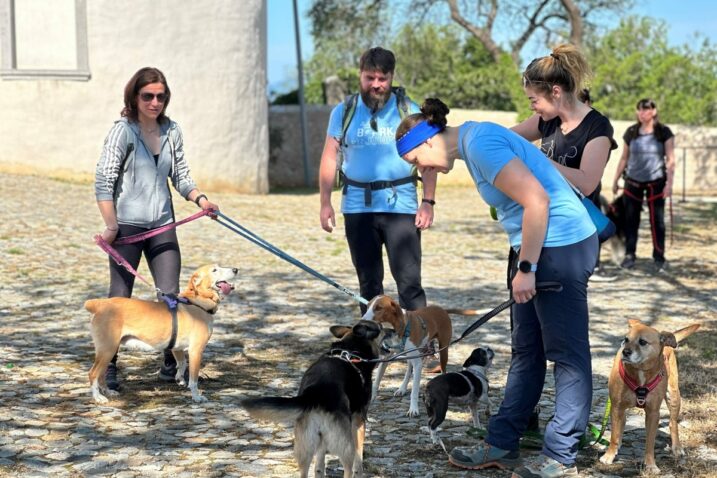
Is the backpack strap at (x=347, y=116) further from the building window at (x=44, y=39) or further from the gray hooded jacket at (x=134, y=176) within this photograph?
the building window at (x=44, y=39)

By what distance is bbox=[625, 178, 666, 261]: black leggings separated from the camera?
11492 mm

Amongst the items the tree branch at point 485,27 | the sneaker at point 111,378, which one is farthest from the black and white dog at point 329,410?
the tree branch at point 485,27

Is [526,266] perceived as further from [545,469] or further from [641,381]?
[641,381]

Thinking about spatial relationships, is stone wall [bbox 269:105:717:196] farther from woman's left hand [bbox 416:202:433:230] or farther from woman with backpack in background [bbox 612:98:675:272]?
woman's left hand [bbox 416:202:433:230]

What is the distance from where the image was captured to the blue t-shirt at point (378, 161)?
5.87m

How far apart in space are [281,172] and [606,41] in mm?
15687

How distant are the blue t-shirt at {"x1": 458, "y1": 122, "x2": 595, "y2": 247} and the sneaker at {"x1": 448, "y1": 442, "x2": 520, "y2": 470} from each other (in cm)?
112

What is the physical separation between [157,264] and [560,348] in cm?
285

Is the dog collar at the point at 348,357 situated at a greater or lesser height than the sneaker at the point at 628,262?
greater

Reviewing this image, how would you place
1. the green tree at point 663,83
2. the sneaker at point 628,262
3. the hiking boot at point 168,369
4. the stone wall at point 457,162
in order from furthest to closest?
the green tree at point 663,83
the stone wall at point 457,162
the sneaker at point 628,262
the hiking boot at point 168,369

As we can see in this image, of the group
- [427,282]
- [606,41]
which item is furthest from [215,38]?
[606,41]

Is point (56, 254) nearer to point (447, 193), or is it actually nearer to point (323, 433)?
point (323, 433)

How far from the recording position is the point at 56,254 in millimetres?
11656

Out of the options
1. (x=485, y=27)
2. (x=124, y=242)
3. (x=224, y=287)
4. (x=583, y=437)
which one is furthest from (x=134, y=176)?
(x=485, y=27)
